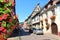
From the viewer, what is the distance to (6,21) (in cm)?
530

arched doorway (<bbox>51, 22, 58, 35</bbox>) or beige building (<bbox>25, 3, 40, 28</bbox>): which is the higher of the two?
beige building (<bbox>25, 3, 40, 28</bbox>)

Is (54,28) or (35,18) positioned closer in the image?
(54,28)

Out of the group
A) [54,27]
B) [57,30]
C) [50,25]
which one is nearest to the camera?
[57,30]

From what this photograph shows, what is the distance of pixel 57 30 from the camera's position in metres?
37.2

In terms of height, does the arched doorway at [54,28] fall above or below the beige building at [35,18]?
below

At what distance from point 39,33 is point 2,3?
36.9 metres

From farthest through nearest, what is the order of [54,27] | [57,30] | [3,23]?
1. [54,27]
2. [57,30]
3. [3,23]

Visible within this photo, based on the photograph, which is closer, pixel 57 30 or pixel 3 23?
pixel 3 23

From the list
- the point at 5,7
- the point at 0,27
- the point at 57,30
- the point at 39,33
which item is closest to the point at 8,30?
the point at 0,27

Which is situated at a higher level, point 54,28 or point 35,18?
point 35,18

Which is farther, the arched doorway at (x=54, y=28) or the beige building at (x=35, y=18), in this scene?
the beige building at (x=35, y=18)

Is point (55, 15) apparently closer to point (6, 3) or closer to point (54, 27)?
point (54, 27)

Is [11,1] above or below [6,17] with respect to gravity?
above

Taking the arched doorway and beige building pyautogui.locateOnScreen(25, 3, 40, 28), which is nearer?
the arched doorway
